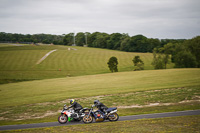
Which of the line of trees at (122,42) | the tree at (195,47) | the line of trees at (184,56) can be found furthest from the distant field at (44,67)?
the line of trees at (122,42)

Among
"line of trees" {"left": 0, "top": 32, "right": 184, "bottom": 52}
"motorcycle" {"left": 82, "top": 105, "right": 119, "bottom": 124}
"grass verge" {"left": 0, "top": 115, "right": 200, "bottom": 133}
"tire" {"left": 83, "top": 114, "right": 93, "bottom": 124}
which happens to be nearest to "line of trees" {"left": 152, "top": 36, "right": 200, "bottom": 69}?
"line of trees" {"left": 0, "top": 32, "right": 184, "bottom": 52}

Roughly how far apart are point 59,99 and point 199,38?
8394 cm

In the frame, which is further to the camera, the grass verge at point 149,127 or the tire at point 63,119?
the tire at point 63,119

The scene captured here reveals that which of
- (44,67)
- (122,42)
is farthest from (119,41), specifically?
(44,67)

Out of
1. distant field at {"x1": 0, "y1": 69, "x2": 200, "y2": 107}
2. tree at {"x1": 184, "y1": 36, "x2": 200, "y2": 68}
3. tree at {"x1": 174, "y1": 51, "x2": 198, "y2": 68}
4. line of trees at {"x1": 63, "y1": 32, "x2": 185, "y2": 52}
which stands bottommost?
distant field at {"x1": 0, "y1": 69, "x2": 200, "y2": 107}

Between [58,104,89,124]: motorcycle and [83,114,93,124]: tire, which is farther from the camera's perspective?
[58,104,89,124]: motorcycle

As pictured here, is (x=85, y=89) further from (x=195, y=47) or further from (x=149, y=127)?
(x=195, y=47)

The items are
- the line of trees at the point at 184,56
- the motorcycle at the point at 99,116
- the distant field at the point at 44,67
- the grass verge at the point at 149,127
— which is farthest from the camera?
the line of trees at the point at 184,56

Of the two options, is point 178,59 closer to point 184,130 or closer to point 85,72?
point 85,72

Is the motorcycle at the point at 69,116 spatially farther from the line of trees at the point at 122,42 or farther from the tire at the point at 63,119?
the line of trees at the point at 122,42

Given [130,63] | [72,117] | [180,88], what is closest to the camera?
[72,117]

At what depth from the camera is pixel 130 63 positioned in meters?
93.6

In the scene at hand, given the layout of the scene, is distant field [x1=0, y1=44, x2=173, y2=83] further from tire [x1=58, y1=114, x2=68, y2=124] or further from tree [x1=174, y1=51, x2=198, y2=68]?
tire [x1=58, y1=114, x2=68, y2=124]

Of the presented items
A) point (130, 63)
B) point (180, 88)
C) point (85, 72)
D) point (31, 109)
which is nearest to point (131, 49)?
point (130, 63)
